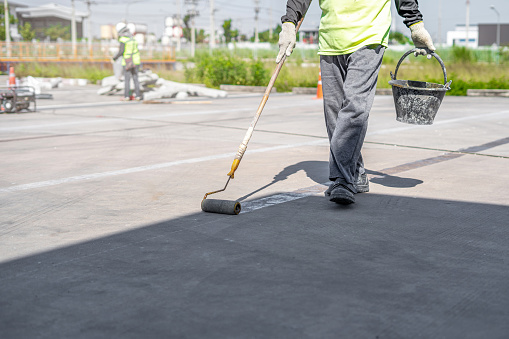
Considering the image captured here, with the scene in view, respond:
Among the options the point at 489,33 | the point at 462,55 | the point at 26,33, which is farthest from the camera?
the point at 489,33

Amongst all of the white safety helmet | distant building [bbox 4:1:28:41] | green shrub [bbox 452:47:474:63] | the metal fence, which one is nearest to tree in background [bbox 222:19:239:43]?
distant building [bbox 4:1:28:41]

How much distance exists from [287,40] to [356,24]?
1.61 feet

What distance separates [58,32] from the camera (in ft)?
346

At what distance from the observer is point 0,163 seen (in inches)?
247

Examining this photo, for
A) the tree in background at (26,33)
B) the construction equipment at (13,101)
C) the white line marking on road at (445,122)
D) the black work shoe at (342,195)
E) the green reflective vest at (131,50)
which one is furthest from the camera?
the tree in background at (26,33)

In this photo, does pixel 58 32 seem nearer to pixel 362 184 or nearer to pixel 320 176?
pixel 320 176

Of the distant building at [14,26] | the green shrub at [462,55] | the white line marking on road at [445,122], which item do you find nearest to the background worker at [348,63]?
the white line marking on road at [445,122]

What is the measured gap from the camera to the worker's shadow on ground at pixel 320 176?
512cm

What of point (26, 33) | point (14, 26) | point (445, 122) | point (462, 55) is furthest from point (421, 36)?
point (14, 26)

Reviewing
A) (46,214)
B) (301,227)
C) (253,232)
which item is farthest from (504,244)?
(46,214)

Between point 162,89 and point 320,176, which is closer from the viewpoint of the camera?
point 320,176

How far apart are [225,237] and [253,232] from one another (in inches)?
7.5

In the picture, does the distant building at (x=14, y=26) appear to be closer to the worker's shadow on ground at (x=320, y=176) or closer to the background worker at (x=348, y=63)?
the worker's shadow on ground at (x=320, y=176)

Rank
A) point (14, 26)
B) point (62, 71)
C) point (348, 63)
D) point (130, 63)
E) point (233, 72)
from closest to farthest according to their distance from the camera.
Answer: point (348, 63), point (130, 63), point (233, 72), point (62, 71), point (14, 26)
